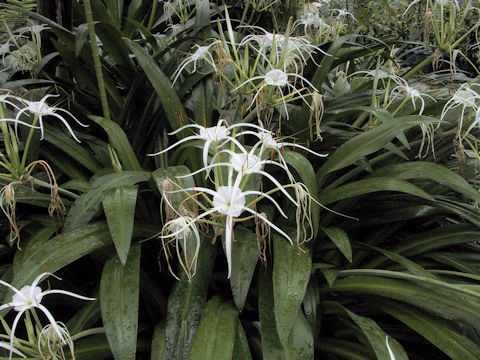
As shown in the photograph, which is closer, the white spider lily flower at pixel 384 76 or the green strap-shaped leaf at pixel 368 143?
the green strap-shaped leaf at pixel 368 143

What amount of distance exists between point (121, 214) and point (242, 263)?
0.75 feet

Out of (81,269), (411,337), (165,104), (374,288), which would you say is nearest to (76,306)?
(81,269)

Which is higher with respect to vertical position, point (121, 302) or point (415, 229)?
point (121, 302)

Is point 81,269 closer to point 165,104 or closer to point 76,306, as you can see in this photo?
point 76,306

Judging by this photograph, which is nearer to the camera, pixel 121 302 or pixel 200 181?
pixel 121 302

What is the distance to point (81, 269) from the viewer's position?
962 mm

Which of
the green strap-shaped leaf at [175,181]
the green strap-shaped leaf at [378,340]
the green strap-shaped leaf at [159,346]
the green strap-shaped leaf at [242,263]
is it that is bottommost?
the green strap-shaped leaf at [378,340]

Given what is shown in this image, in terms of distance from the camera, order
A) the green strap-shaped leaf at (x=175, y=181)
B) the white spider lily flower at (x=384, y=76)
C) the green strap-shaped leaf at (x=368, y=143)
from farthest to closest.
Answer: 1. the white spider lily flower at (x=384, y=76)
2. the green strap-shaped leaf at (x=368, y=143)
3. the green strap-shaped leaf at (x=175, y=181)

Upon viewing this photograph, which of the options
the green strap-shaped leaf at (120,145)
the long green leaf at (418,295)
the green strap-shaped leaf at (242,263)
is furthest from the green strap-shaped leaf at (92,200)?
the long green leaf at (418,295)

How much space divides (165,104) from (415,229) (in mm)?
756

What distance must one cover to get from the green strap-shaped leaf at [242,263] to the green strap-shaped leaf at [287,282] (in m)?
0.04

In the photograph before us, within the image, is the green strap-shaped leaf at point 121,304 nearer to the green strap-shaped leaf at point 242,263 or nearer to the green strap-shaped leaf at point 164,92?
the green strap-shaped leaf at point 242,263

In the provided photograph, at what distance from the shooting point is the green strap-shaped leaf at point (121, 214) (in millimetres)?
656

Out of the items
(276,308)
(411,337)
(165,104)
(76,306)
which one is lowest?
(411,337)
